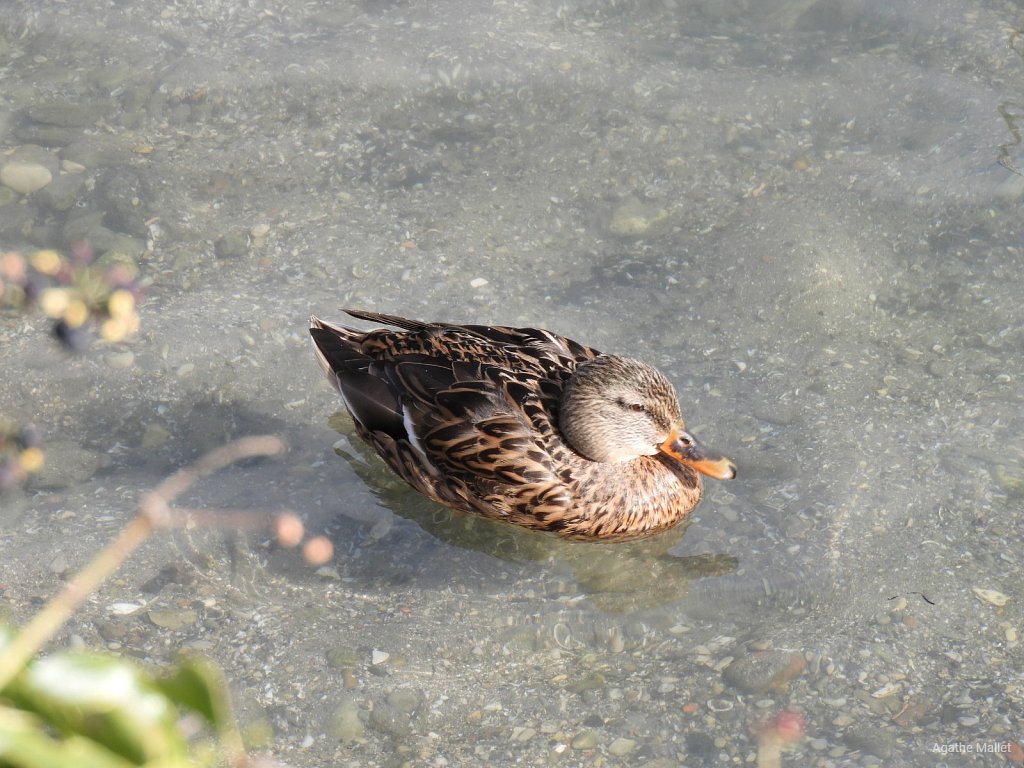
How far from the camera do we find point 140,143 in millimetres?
7090

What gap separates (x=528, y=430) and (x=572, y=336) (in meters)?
1.25

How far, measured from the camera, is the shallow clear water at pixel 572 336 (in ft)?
14.7

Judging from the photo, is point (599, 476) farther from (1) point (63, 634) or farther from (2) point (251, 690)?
(1) point (63, 634)

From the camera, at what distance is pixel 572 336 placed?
605 centimetres

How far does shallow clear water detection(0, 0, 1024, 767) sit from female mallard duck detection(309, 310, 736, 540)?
1.00ft

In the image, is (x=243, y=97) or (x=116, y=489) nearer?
(x=116, y=489)

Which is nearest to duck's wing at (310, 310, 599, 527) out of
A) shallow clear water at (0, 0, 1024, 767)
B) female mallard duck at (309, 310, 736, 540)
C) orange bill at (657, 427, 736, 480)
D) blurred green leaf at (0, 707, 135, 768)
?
female mallard duck at (309, 310, 736, 540)

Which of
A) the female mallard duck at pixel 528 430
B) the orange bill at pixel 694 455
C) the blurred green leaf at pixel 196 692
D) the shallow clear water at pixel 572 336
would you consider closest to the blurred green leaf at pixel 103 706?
the blurred green leaf at pixel 196 692

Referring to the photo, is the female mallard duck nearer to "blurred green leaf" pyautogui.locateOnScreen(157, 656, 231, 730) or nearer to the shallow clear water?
the shallow clear water

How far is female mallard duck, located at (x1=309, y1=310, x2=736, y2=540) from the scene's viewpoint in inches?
192

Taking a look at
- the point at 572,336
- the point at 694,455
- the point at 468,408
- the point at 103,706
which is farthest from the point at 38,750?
the point at 572,336

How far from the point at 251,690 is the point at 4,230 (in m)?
3.74

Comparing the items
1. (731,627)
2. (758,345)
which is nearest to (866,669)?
(731,627)

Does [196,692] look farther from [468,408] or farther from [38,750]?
[468,408]
